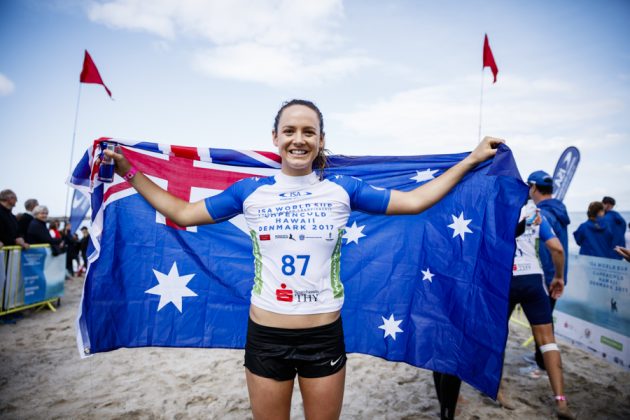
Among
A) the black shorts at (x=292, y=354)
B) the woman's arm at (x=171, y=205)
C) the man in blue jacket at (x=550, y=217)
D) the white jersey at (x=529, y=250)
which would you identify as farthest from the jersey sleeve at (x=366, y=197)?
the man in blue jacket at (x=550, y=217)

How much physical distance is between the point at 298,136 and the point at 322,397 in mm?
1510

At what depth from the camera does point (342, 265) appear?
127 inches

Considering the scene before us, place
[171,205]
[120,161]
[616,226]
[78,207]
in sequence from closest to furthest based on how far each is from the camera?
[171,205] → [120,161] → [78,207] → [616,226]

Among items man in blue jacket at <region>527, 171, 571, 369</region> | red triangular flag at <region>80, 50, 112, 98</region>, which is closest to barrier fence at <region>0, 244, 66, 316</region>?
red triangular flag at <region>80, 50, 112, 98</region>

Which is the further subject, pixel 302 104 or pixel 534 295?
pixel 534 295

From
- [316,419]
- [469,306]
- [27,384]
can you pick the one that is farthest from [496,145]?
[27,384]

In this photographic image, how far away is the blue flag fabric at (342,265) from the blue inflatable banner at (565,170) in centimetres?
837

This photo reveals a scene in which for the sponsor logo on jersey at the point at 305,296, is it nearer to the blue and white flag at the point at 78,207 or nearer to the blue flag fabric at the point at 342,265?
the blue flag fabric at the point at 342,265

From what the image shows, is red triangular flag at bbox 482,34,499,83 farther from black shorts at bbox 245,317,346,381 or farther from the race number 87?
black shorts at bbox 245,317,346,381

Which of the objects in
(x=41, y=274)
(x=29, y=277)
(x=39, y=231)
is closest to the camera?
(x=29, y=277)

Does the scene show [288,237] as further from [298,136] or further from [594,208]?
[594,208]

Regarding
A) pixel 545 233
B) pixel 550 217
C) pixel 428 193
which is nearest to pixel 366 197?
pixel 428 193

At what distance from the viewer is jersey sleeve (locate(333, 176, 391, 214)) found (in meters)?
2.18

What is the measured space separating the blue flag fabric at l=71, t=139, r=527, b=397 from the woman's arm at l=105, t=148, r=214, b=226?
0.59 meters
